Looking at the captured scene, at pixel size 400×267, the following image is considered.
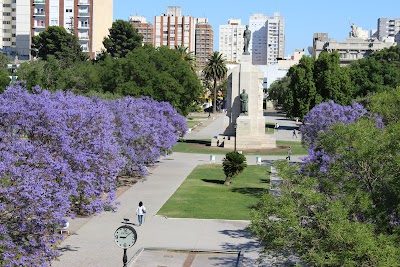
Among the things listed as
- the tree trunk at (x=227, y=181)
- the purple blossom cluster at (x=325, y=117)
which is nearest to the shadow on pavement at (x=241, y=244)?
the tree trunk at (x=227, y=181)

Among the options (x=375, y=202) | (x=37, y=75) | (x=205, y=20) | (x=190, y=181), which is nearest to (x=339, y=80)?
(x=37, y=75)

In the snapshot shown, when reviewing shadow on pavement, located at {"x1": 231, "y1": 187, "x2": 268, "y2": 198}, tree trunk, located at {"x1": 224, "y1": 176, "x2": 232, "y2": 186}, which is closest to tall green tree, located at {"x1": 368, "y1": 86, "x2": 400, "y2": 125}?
shadow on pavement, located at {"x1": 231, "y1": 187, "x2": 268, "y2": 198}

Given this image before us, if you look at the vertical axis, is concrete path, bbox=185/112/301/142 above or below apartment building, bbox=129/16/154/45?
below

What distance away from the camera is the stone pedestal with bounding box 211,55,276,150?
2207 inches

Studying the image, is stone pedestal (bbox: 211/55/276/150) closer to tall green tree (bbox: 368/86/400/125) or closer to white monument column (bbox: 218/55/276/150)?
white monument column (bbox: 218/55/276/150)

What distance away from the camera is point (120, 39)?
3947 inches

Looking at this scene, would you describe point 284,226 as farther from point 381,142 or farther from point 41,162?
point 41,162

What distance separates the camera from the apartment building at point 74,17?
10119cm

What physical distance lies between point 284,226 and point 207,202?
56.7 ft

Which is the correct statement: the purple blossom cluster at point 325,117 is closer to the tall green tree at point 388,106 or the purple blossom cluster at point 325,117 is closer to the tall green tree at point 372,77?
the tall green tree at point 388,106

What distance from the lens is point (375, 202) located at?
48.5ft

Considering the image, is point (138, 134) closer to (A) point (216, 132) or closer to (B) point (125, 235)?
(B) point (125, 235)

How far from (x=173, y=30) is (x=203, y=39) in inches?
667

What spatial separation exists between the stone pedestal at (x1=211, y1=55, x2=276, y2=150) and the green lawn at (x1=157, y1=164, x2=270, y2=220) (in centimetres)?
1254
